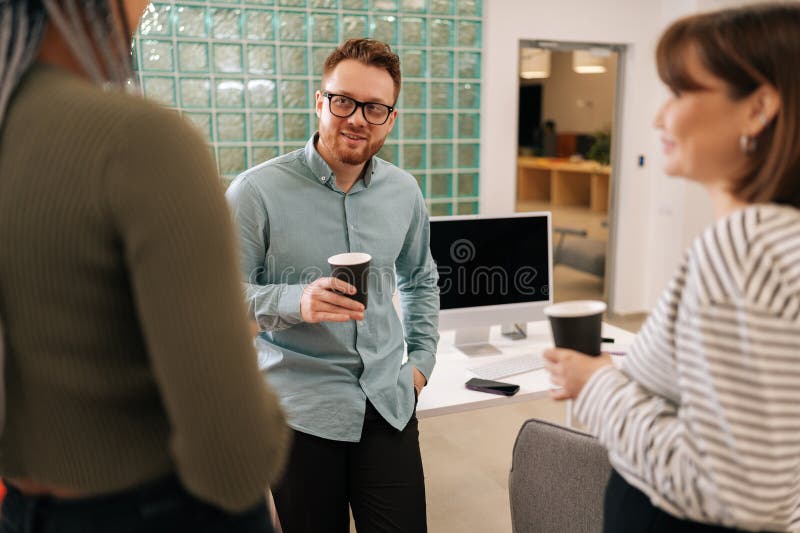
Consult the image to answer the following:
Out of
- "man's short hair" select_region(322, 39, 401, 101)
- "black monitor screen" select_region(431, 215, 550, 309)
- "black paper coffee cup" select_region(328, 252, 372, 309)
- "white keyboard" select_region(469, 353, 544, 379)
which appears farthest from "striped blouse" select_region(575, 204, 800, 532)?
"black monitor screen" select_region(431, 215, 550, 309)

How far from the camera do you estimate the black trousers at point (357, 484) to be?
166cm

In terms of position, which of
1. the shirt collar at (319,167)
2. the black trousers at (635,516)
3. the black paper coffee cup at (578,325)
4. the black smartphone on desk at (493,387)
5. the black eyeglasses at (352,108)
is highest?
the black eyeglasses at (352,108)

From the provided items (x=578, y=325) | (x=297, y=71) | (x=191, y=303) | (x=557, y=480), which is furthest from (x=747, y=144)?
(x=297, y=71)

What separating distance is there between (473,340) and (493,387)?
0.51 meters

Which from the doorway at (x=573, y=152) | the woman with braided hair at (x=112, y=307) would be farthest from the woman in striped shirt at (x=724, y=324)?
the doorway at (x=573, y=152)

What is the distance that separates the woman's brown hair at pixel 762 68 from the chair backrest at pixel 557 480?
67 cm

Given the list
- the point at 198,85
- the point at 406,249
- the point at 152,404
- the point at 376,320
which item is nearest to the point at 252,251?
the point at 376,320

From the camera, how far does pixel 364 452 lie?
1.70 m

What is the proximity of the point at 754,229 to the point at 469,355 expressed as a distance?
1.72m

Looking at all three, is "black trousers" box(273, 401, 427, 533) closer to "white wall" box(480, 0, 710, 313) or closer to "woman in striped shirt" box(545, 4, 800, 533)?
"woman in striped shirt" box(545, 4, 800, 533)

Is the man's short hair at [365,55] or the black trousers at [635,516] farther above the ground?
the man's short hair at [365,55]

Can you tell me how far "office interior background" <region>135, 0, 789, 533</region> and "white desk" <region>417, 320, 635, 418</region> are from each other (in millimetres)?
752

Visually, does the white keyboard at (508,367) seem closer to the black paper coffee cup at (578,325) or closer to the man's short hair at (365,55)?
the man's short hair at (365,55)

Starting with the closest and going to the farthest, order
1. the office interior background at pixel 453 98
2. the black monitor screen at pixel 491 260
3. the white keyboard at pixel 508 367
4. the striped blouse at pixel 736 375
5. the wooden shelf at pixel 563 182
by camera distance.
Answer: the striped blouse at pixel 736 375
the white keyboard at pixel 508 367
the black monitor screen at pixel 491 260
the office interior background at pixel 453 98
the wooden shelf at pixel 563 182
